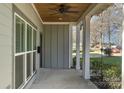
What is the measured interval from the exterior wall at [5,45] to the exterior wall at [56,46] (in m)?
9.30

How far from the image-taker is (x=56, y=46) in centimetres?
1427

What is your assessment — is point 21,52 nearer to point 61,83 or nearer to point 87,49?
point 61,83

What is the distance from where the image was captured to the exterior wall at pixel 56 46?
14.2m

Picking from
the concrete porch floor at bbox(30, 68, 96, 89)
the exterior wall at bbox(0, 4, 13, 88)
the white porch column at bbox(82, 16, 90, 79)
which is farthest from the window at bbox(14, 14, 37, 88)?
the white porch column at bbox(82, 16, 90, 79)

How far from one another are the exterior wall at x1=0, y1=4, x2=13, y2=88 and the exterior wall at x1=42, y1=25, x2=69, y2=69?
9301mm

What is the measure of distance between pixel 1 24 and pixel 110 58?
1060 centimetres

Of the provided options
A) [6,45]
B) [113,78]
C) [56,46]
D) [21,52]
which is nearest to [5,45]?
[6,45]

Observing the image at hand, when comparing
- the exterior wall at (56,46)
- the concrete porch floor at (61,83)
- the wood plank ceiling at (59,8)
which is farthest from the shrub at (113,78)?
the exterior wall at (56,46)

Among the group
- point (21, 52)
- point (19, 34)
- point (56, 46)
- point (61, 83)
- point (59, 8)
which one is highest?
point (59, 8)

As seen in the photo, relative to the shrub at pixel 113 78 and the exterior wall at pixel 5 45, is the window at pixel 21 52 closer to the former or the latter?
the exterior wall at pixel 5 45

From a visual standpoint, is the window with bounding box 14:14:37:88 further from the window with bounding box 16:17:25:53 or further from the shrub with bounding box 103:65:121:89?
the shrub with bounding box 103:65:121:89

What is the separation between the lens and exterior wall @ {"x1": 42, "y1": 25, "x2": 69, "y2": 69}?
1416 cm

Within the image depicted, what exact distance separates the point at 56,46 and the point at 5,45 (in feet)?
32.6
